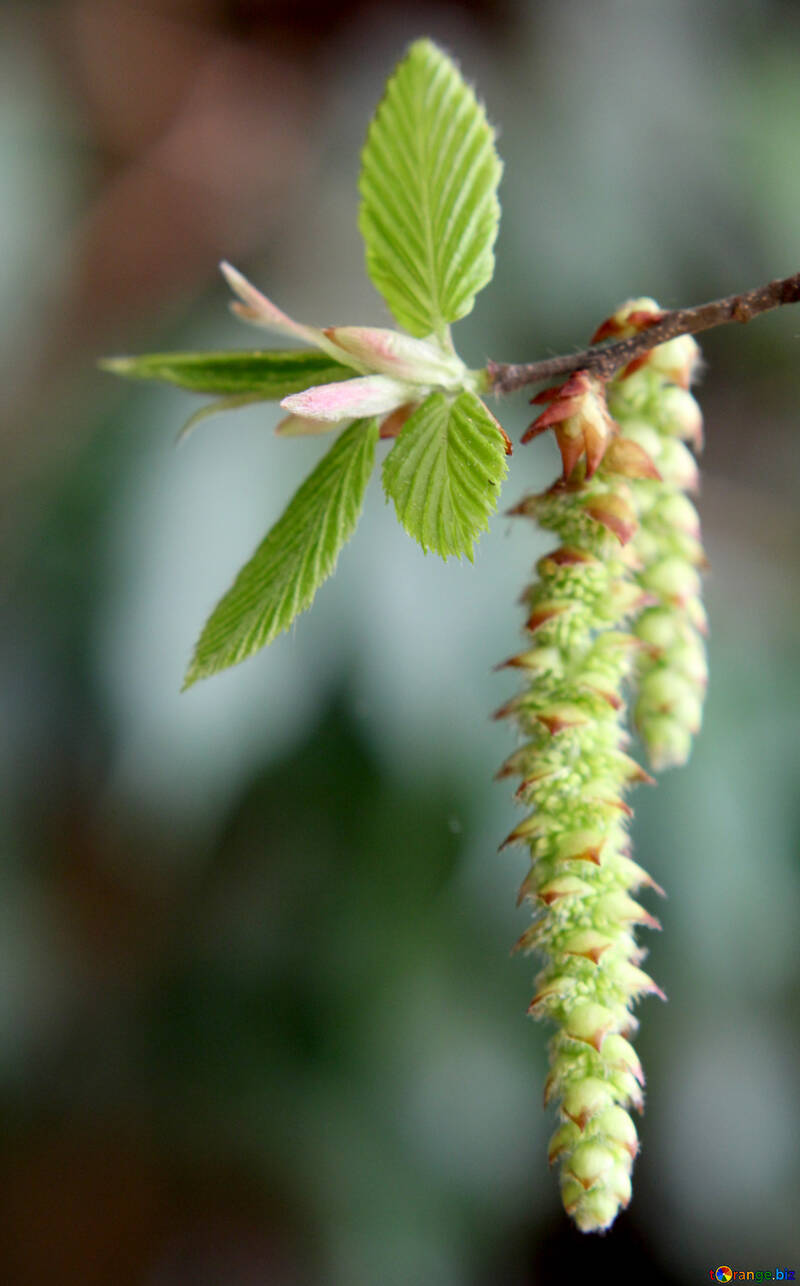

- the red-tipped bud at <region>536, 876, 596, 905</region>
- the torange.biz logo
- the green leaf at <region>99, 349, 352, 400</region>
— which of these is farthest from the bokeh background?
the red-tipped bud at <region>536, 876, 596, 905</region>

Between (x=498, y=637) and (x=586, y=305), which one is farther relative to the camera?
(x=586, y=305)

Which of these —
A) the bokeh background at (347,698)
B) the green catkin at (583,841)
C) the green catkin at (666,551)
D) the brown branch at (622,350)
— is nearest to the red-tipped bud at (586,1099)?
the green catkin at (583,841)

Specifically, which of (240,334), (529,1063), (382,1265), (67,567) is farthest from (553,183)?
(382,1265)

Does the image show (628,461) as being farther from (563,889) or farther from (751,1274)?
(751,1274)

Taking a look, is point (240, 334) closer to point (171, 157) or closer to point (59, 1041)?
point (171, 157)

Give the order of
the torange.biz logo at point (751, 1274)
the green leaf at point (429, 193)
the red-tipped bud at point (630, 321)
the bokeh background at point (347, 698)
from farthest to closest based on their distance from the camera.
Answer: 1. the torange.biz logo at point (751, 1274)
2. the bokeh background at point (347, 698)
3. the red-tipped bud at point (630, 321)
4. the green leaf at point (429, 193)

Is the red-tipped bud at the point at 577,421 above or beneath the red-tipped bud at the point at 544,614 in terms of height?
above

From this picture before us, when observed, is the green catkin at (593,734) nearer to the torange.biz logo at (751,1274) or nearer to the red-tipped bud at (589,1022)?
the red-tipped bud at (589,1022)

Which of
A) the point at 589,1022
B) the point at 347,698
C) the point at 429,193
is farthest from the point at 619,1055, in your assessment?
the point at 347,698
